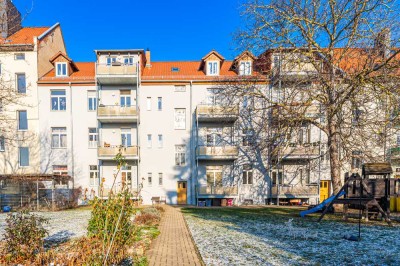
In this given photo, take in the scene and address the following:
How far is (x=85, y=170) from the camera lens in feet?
68.1

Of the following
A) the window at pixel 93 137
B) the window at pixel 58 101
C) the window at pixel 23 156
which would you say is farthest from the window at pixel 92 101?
the window at pixel 23 156

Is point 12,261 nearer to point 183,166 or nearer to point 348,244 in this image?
point 348,244

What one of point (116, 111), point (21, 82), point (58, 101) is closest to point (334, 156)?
point (116, 111)

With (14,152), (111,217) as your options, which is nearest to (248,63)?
(111,217)

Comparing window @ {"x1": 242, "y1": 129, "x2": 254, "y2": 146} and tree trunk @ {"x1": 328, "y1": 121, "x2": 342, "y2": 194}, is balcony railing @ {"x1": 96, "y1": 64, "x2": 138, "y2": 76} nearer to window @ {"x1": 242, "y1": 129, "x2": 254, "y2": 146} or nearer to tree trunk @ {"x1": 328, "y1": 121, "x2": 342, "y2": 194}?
window @ {"x1": 242, "y1": 129, "x2": 254, "y2": 146}

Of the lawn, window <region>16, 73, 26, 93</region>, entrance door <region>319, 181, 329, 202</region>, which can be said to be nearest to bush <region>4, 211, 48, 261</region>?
→ the lawn

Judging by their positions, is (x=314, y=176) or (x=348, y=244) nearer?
(x=348, y=244)

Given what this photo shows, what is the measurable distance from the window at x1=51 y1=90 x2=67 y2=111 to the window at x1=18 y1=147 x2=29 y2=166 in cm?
449

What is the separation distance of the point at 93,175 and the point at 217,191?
11333 millimetres

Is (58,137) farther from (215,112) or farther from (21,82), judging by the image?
(215,112)

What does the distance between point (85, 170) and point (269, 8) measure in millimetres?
19367

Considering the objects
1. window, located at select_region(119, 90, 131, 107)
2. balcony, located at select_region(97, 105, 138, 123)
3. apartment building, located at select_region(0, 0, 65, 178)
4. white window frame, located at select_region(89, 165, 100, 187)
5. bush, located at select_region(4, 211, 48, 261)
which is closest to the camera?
bush, located at select_region(4, 211, 48, 261)

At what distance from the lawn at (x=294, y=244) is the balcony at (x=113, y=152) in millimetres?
10674

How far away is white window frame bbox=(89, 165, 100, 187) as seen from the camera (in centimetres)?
2080
